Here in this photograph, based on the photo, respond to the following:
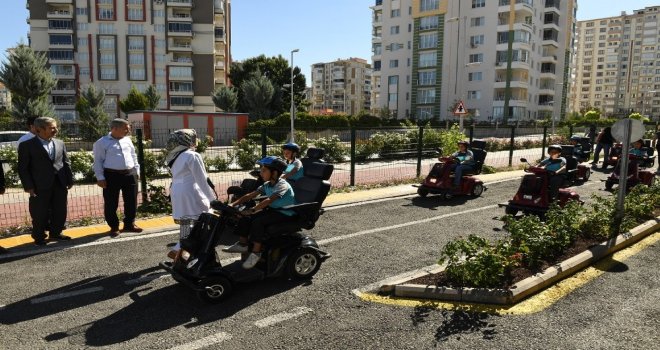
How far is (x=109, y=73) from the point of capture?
227 ft

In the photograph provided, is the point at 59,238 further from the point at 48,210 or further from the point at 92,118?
the point at 92,118

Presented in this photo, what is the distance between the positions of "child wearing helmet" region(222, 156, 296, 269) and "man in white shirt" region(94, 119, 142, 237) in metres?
2.77

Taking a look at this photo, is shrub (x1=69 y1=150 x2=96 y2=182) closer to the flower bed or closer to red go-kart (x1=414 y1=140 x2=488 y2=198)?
red go-kart (x1=414 y1=140 x2=488 y2=198)

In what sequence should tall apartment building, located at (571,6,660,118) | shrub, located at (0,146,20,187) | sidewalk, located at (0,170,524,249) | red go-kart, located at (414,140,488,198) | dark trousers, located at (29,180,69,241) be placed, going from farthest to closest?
tall apartment building, located at (571,6,660,118) < shrub, located at (0,146,20,187) < red go-kart, located at (414,140,488,198) < sidewalk, located at (0,170,524,249) < dark trousers, located at (29,180,69,241)

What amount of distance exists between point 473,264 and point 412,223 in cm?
335

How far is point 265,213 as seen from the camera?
5.12 m

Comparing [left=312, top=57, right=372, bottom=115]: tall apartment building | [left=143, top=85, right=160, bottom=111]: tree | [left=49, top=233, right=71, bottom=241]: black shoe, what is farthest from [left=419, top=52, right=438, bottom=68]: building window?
[left=312, top=57, right=372, bottom=115]: tall apartment building

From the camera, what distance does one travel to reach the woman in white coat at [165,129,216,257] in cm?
495

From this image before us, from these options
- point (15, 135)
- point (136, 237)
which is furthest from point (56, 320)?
point (15, 135)

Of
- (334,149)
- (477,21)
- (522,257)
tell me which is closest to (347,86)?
(477,21)

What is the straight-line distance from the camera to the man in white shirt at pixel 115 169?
681 cm

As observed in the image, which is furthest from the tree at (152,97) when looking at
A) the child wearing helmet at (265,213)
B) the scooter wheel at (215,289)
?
the scooter wheel at (215,289)

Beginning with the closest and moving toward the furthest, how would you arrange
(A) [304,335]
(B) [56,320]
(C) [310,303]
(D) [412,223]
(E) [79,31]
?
(A) [304,335]
(B) [56,320]
(C) [310,303]
(D) [412,223]
(E) [79,31]

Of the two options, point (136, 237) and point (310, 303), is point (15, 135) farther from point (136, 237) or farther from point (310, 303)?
point (310, 303)
